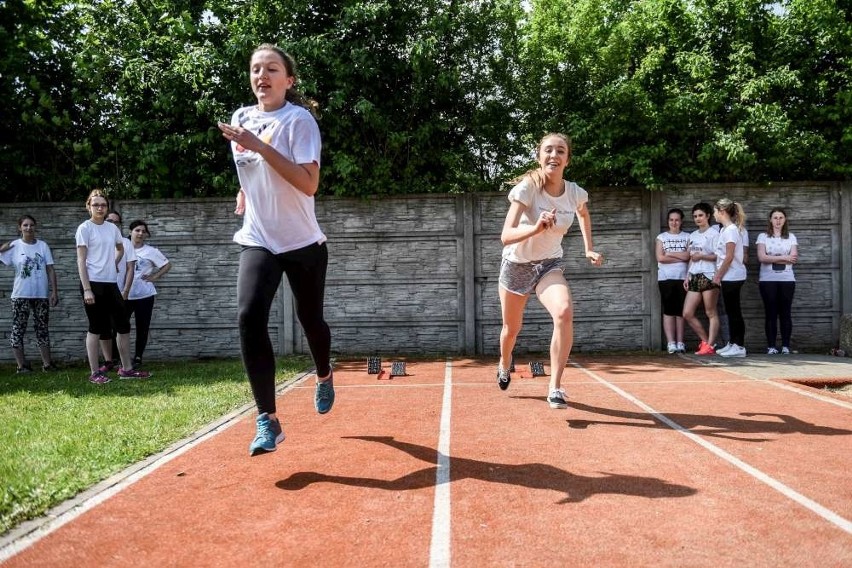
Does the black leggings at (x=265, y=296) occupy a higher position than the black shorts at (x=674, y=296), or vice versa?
the black leggings at (x=265, y=296)

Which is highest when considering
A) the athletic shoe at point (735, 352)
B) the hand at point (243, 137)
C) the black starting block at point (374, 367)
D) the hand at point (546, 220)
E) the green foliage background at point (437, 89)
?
the green foliage background at point (437, 89)

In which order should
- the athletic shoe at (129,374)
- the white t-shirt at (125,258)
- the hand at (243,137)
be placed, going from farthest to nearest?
1. the white t-shirt at (125,258)
2. the athletic shoe at (129,374)
3. the hand at (243,137)

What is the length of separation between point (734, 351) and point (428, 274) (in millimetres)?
4231

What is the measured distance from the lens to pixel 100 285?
288 inches

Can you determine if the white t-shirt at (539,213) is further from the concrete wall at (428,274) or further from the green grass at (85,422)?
the concrete wall at (428,274)

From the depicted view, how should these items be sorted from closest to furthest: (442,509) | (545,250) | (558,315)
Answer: (442,509) → (558,315) → (545,250)

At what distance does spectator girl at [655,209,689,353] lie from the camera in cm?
929

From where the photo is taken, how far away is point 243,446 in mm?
4199

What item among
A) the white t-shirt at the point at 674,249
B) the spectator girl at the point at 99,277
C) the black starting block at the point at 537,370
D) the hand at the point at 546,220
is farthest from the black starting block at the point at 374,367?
the white t-shirt at the point at 674,249

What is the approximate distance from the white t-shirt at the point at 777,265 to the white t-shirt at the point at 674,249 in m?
0.99

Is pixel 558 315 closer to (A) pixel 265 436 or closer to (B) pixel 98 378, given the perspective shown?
(A) pixel 265 436

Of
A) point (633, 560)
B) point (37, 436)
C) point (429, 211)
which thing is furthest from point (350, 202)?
point (633, 560)

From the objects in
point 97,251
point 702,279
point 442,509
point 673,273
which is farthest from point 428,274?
point 442,509

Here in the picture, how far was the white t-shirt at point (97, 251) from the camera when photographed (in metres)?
7.25
